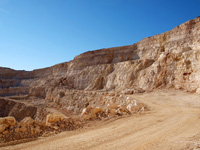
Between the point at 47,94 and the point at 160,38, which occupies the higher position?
the point at 160,38

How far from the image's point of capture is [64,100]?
28.9 meters

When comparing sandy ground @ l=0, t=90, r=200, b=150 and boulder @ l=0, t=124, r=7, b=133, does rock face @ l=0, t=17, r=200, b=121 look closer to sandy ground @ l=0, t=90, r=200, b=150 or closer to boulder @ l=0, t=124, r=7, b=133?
sandy ground @ l=0, t=90, r=200, b=150

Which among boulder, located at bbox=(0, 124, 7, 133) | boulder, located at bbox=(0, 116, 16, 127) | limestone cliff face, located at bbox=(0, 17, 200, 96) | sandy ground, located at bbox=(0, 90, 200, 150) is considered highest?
limestone cliff face, located at bbox=(0, 17, 200, 96)

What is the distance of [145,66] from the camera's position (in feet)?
85.8

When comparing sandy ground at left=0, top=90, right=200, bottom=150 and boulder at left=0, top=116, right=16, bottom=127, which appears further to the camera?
boulder at left=0, top=116, right=16, bottom=127

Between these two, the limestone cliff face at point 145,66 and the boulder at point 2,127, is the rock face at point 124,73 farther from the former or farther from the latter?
the boulder at point 2,127

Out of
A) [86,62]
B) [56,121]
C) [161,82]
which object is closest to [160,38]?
[161,82]

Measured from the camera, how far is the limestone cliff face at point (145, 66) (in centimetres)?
1869

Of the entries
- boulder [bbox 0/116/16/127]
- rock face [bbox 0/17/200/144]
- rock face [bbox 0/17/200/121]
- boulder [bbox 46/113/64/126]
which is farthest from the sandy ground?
rock face [bbox 0/17/200/121]

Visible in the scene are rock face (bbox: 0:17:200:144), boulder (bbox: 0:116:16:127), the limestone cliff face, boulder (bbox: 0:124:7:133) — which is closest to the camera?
boulder (bbox: 0:124:7:133)

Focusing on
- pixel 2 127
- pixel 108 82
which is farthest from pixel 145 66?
pixel 2 127

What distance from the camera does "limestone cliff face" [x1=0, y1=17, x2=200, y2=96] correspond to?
18.7m

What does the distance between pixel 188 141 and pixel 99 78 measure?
2814 centimetres

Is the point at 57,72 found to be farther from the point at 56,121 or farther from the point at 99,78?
the point at 56,121
